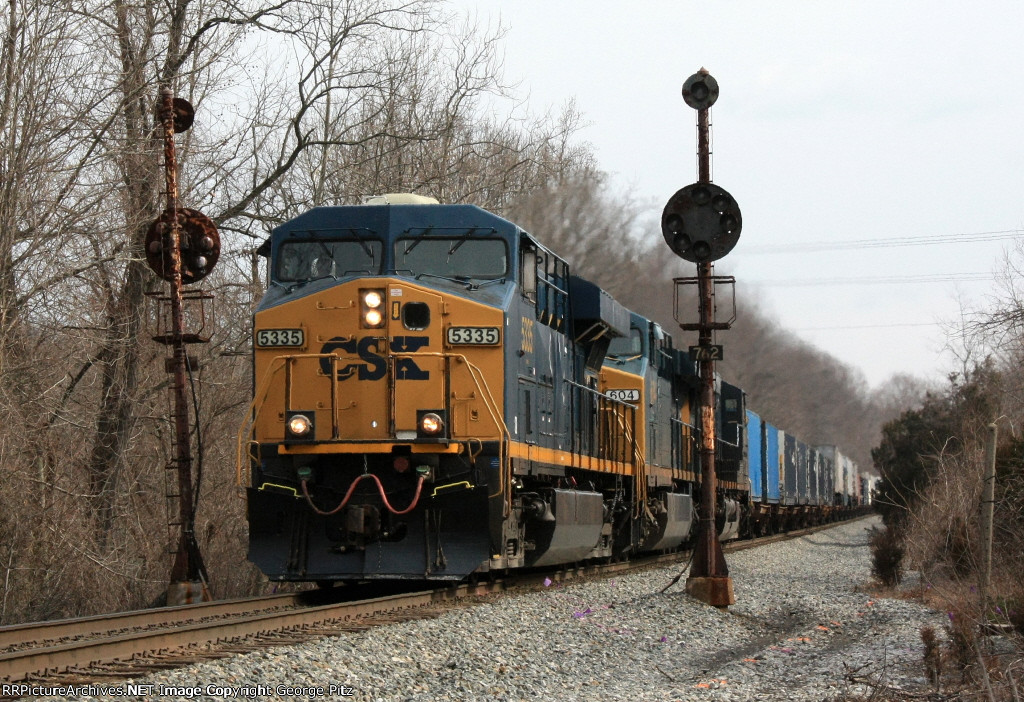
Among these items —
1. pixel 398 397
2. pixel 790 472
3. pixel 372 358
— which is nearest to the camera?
pixel 398 397

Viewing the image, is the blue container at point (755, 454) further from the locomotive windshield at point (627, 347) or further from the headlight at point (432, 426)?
the headlight at point (432, 426)

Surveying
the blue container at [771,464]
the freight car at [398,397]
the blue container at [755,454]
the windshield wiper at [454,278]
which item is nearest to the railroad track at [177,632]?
the freight car at [398,397]

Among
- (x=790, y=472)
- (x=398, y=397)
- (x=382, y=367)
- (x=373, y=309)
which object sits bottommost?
(x=790, y=472)

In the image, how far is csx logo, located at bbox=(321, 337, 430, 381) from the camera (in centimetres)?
1132

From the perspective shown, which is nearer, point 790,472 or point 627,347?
point 627,347

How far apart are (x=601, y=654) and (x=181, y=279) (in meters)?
7.19

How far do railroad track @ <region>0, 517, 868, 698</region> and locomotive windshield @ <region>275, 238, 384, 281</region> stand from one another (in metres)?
3.16

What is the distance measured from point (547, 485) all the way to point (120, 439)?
674cm

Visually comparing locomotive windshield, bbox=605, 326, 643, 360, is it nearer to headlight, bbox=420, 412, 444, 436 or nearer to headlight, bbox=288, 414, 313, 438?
headlight, bbox=420, 412, 444, 436

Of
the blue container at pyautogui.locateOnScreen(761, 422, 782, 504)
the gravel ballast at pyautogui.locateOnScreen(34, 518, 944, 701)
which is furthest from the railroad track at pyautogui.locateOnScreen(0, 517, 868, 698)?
the blue container at pyautogui.locateOnScreen(761, 422, 782, 504)

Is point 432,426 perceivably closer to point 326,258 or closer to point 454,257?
point 454,257

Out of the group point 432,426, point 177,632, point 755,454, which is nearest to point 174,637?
point 177,632

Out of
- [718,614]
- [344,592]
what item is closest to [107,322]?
[344,592]

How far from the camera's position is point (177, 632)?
7.83 m
